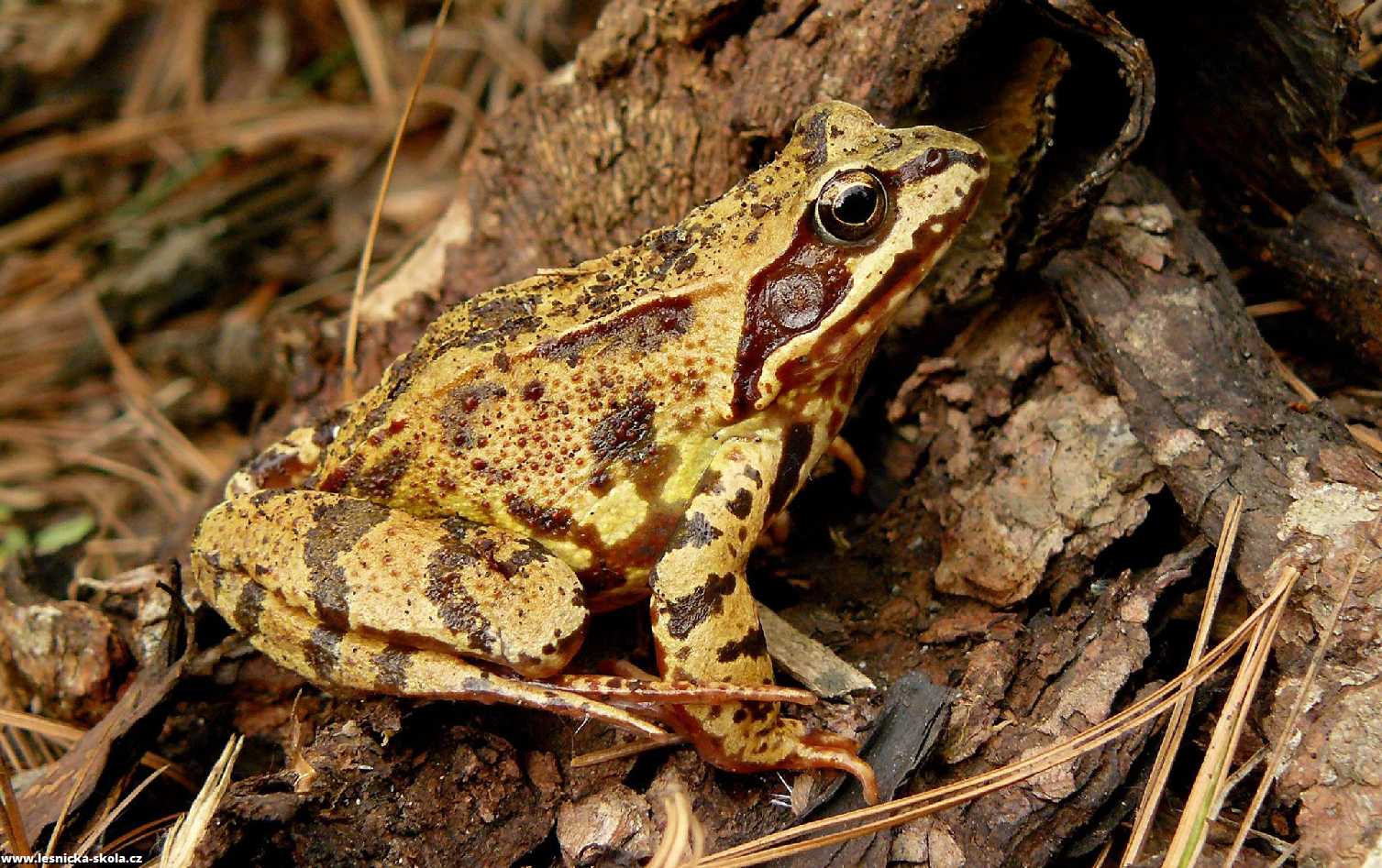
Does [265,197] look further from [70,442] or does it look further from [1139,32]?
[1139,32]

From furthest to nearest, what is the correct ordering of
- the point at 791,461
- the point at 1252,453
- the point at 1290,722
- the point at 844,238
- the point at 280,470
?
1. the point at 280,470
2. the point at 791,461
3. the point at 844,238
4. the point at 1252,453
5. the point at 1290,722

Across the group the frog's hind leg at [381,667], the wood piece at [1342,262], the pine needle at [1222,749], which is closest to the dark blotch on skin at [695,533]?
the frog's hind leg at [381,667]

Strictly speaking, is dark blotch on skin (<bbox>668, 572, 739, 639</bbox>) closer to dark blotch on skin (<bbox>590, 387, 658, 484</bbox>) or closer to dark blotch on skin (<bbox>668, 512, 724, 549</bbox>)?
dark blotch on skin (<bbox>668, 512, 724, 549</bbox>)

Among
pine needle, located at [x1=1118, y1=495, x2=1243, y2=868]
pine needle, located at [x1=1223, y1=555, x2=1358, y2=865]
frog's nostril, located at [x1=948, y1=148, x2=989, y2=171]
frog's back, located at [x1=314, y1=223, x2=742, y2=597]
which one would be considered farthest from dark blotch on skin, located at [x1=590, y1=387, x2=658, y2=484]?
pine needle, located at [x1=1223, y1=555, x2=1358, y2=865]

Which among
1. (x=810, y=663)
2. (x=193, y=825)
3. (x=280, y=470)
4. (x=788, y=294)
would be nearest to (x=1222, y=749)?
(x=810, y=663)

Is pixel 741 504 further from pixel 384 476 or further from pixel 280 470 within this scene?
pixel 280 470

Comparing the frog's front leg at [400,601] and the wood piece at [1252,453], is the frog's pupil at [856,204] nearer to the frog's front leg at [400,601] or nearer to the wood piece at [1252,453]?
the wood piece at [1252,453]
